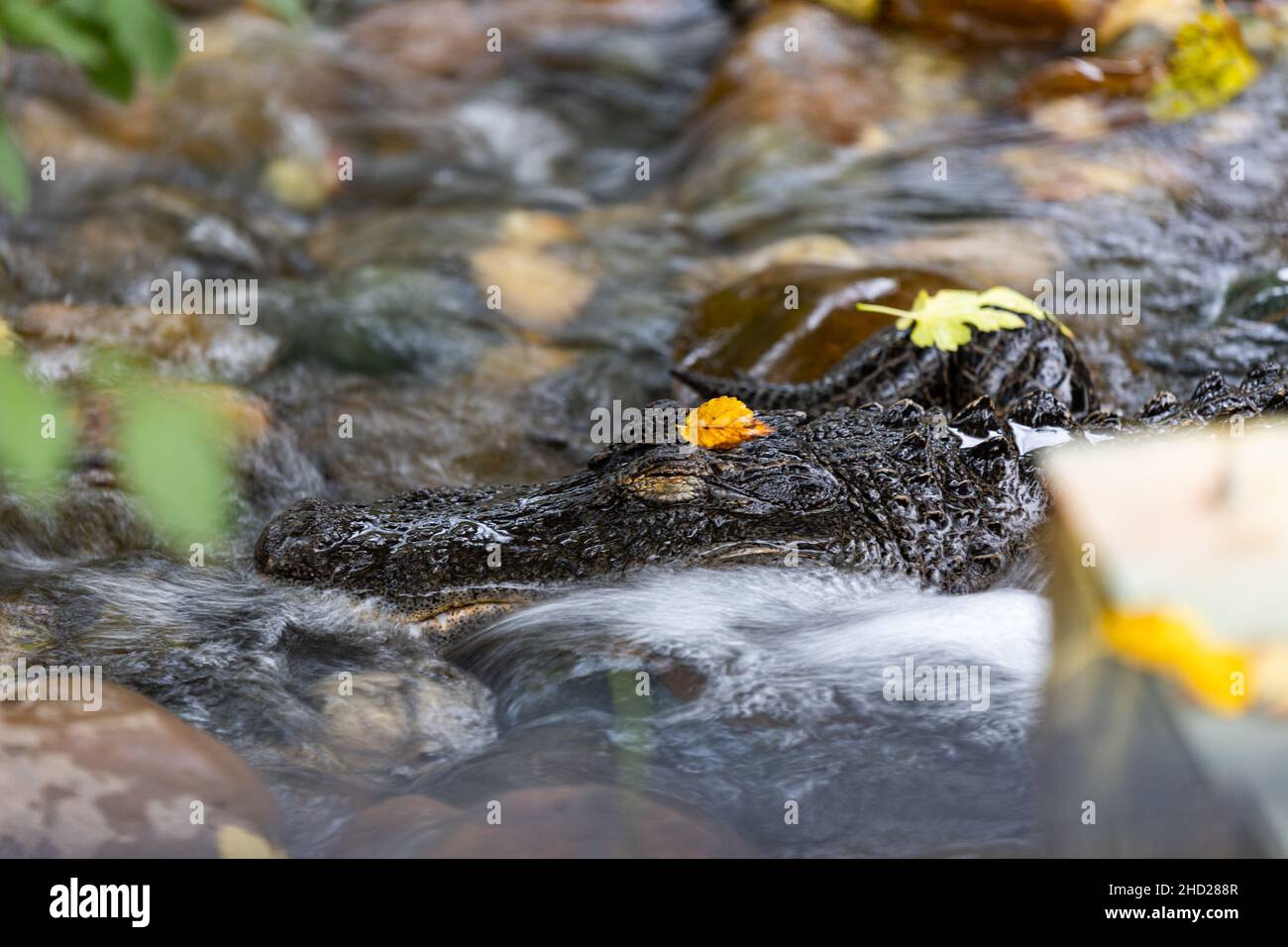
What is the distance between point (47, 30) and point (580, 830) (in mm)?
1743

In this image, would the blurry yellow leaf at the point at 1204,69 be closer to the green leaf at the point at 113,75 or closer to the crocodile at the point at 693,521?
the crocodile at the point at 693,521

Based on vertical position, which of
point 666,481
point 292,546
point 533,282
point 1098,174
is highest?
point 1098,174

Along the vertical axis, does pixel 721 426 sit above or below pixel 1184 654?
above

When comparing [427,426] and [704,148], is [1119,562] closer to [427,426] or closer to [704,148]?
[427,426]

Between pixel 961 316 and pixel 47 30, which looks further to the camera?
pixel 961 316

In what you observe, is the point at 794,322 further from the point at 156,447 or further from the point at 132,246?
the point at 156,447

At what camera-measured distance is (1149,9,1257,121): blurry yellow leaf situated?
677cm

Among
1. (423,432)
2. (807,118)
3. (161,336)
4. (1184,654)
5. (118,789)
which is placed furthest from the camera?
(807,118)

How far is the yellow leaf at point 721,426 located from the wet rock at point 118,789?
5.35 feet

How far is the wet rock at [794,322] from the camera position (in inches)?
188

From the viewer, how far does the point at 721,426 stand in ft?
11.8

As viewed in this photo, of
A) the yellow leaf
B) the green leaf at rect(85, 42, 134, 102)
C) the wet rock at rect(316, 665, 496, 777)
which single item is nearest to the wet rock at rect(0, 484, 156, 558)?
the wet rock at rect(316, 665, 496, 777)

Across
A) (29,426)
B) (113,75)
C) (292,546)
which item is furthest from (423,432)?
(29,426)

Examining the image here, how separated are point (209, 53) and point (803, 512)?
21.4 feet
